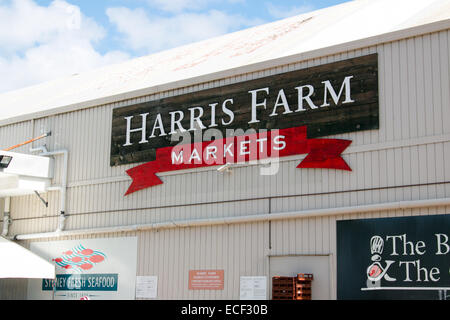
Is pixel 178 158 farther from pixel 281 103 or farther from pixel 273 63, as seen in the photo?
pixel 273 63

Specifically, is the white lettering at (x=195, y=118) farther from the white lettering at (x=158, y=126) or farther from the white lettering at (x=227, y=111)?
the white lettering at (x=158, y=126)

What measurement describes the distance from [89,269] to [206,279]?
4.18 m

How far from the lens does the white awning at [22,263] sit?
16.9 meters

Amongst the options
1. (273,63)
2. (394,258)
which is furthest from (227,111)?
(394,258)

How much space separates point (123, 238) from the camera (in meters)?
17.2

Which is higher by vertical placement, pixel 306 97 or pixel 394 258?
pixel 306 97

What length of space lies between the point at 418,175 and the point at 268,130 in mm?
3912

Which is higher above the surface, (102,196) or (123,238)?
(102,196)

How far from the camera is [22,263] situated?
1728cm

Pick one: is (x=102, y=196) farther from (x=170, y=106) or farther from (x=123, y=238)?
(x=170, y=106)

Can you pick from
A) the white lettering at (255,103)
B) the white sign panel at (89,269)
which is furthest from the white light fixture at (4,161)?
the white lettering at (255,103)
